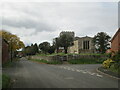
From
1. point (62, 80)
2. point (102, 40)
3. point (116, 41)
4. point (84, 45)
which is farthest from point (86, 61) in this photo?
point (84, 45)

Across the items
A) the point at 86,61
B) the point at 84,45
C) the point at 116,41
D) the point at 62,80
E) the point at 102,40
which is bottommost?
the point at 86,61

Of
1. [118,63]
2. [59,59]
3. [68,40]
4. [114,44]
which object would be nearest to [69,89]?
[118,63]

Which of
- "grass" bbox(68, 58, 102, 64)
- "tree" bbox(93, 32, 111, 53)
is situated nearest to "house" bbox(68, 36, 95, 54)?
"tree" bbox(93, 32, 111, 53)

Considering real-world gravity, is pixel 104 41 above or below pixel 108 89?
above

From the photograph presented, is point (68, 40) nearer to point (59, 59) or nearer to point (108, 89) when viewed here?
point (59, 59)

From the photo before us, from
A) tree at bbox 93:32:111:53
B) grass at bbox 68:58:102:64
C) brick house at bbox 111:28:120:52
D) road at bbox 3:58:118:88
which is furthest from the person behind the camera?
tree at bbox 93:32:111:53

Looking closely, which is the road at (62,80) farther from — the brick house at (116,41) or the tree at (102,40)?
the tree at (102,40)

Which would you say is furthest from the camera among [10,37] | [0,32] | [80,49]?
[80,49]

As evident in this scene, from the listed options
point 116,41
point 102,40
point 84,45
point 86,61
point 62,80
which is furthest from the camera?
point 84,45

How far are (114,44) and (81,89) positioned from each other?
85.5ft

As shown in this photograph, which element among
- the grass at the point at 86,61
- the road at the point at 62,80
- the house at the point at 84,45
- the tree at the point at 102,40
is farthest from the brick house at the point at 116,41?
the house at the point at 84,45

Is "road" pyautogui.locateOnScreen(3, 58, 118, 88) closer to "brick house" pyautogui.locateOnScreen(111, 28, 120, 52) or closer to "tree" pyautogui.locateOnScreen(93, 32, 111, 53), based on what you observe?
"brick house" pyautogui.locateOnScreen(111, 28, 120, 52)

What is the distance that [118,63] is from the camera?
18406mm

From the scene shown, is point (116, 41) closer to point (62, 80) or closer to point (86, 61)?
point (86, 61)
